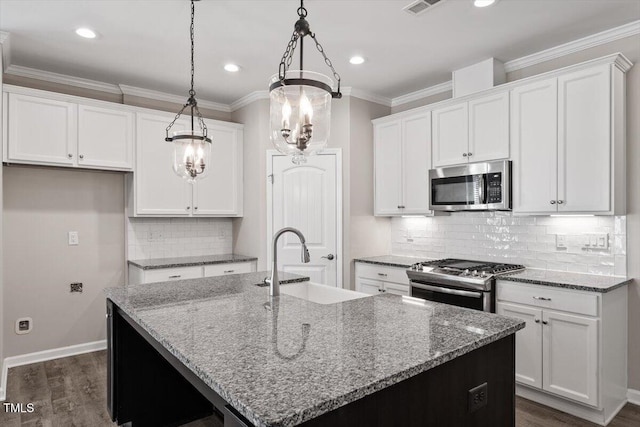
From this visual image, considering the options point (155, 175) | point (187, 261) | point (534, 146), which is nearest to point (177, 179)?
point (155, 175)

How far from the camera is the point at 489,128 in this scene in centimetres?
340

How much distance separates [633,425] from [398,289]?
6.23ft

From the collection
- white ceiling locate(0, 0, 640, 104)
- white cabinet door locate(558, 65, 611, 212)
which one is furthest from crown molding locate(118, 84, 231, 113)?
white cabinet door locate(558, 65, 611, 212)

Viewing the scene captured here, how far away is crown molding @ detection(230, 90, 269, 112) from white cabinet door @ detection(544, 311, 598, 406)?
3.37 m

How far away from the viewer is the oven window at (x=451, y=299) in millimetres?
3076

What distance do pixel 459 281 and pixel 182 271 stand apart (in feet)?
8.59

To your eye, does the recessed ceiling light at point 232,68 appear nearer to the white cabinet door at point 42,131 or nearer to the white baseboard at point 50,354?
the white cabinet door at point 42,131

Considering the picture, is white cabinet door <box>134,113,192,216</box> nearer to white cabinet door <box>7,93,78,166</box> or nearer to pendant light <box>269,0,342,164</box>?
white cabinet door <box>7,93,78,166</box>

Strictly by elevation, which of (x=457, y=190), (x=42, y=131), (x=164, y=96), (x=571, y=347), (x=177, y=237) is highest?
(x=164, y=96)

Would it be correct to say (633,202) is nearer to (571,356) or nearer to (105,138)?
(571,356)

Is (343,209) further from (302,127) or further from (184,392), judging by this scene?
(302,127)

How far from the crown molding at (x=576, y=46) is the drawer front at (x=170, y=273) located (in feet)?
11.6

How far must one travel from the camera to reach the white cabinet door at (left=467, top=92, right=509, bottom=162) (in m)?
3.30

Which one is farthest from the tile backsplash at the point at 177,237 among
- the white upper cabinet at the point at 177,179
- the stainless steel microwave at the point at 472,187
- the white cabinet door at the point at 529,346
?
the white cabinet door at the point at 529,346
